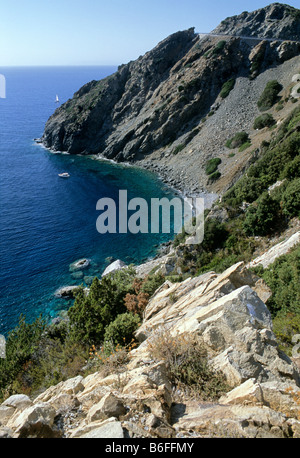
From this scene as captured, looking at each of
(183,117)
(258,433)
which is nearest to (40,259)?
(258,433)

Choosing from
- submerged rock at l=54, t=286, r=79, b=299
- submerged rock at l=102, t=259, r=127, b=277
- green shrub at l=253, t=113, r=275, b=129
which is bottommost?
submerged rock at l=54, t=286, r=79, b=299

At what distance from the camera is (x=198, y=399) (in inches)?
293

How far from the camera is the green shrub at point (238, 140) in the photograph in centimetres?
5825

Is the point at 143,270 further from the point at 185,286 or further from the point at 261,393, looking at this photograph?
the point at 261,393

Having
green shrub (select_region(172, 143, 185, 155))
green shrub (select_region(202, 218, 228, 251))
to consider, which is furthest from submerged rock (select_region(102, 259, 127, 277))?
green shrub (select_region(172, 143, 185, 155))

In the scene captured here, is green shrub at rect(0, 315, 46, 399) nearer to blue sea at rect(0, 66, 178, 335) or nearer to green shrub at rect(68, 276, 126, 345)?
green shrub at rect(68, 276, 126, 345)

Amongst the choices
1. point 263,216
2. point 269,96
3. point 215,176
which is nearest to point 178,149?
point 215,176

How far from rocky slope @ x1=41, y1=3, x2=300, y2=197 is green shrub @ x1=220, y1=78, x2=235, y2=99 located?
766mm

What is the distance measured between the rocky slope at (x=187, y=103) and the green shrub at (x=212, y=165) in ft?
3.94

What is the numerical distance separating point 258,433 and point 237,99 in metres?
71.1

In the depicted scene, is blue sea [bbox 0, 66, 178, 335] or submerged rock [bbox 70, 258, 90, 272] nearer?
blue sea [bbox 0, 66, 178, 335]

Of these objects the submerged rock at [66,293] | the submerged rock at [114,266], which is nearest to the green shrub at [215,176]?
the submerged rock at [114,266]

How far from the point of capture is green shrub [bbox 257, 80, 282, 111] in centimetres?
6044

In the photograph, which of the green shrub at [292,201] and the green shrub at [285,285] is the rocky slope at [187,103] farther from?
the green shrub at [285,285]
